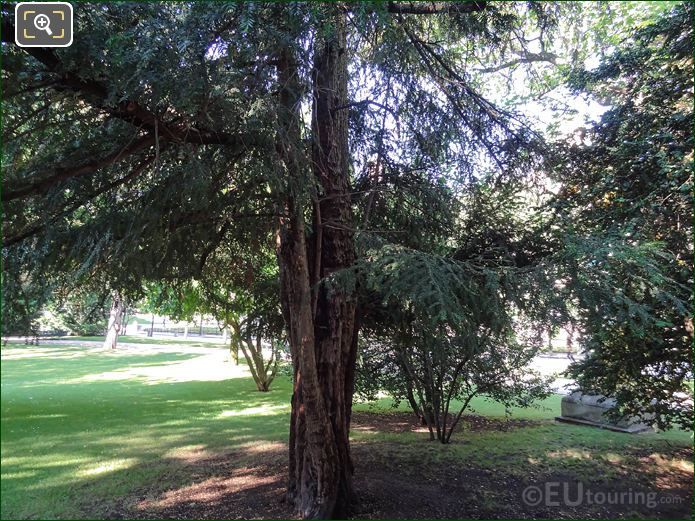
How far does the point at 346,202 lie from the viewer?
230 inches

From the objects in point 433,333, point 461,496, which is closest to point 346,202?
point 433,333

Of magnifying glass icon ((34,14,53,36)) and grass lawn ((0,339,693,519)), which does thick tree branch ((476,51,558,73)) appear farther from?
grass lawn ((0,339,693,519))

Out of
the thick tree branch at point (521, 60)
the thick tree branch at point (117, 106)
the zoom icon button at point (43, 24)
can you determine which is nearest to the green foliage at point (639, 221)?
the thick tree branch at point (521, 60)

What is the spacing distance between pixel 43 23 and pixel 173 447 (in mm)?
8004

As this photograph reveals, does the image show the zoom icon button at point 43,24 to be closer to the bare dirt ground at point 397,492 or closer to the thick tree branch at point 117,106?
the thick tree branch at point 117,106

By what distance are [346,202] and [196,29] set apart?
2930 mm

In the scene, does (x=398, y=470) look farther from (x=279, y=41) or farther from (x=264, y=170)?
(x=279, y=41)

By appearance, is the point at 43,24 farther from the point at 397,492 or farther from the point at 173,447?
the point at 173,447

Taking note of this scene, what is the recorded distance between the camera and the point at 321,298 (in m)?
5.51

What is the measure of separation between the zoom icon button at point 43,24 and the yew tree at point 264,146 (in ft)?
0.81

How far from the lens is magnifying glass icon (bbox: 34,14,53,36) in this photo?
8.44 feet
